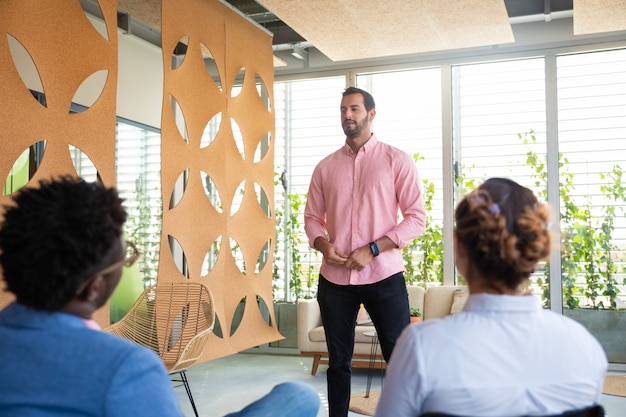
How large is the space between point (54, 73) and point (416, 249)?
13.0ft

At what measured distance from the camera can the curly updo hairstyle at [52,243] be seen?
43.8 inches

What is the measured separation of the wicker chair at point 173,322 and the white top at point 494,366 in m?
2.62

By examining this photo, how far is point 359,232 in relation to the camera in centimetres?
343

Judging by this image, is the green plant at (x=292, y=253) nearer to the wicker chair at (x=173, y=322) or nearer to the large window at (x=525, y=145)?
the large window at (x=525, y=145)

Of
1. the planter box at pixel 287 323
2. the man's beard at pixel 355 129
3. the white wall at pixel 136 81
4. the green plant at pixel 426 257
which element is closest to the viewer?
the man's beard at pixel 355 129

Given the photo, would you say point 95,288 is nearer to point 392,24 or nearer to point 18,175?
point 18,175

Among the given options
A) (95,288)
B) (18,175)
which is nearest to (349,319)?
(95,288)

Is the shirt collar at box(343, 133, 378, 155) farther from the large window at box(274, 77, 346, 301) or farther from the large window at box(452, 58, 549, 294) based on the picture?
the large window at box(274, 77, 346, 301)

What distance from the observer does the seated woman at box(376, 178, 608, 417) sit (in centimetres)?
117

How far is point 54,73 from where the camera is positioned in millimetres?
3820

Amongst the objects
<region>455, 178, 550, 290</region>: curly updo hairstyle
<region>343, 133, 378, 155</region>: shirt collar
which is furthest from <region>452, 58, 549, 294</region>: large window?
<region>455, 178, 550, 290</region>: curly updo hairstyle

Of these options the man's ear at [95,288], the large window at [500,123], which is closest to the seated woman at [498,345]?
the man's ear at [95,288]

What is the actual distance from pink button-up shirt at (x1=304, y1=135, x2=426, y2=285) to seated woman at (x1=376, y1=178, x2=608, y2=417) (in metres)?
2.03

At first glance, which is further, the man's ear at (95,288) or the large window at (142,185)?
the large window at (142,185)
